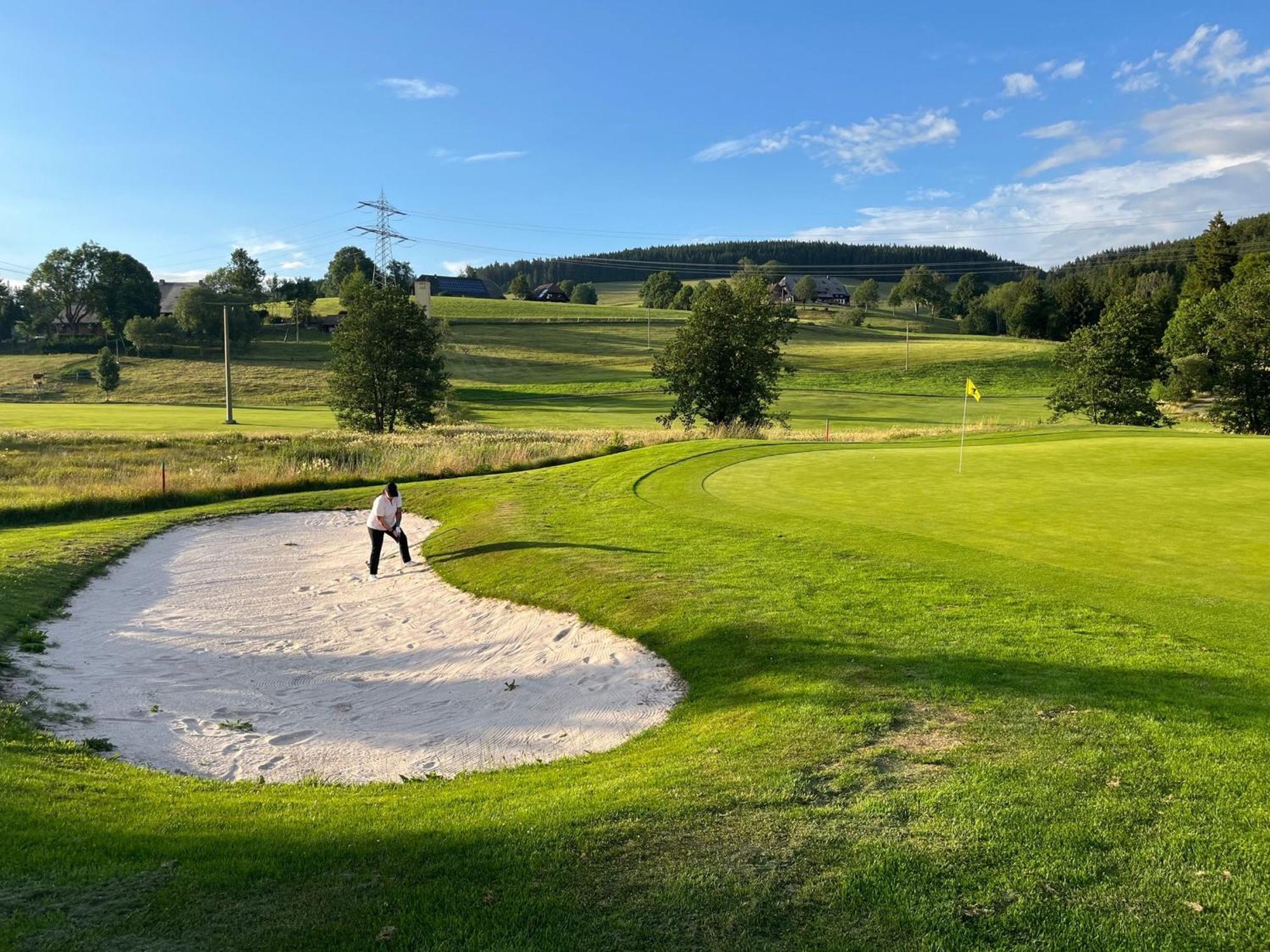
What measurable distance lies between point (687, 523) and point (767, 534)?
1.83 m

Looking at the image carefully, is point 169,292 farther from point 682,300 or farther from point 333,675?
point 333,675

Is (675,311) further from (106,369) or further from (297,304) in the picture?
(106,369)

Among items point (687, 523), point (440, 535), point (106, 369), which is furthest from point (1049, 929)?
point (106, 369)

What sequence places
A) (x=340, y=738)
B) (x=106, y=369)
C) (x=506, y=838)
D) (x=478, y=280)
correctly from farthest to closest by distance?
(x=478, y=280)
(x=106, y=369)
(x=340, y=738)
(x=506, y=838)

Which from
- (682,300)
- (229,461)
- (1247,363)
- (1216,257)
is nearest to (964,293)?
(682,300)

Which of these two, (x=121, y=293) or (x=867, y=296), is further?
(x=867, y=296)

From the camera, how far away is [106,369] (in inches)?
2793

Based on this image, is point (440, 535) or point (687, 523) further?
point (440, 535)

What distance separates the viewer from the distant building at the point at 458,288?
538 ft

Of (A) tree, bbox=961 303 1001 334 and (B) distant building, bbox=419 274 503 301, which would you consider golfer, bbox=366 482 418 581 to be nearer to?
(A) tree, bbox=961 303 1001 334

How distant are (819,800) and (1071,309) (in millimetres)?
136527

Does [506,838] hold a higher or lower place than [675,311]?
lower

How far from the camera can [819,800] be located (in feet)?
17.1

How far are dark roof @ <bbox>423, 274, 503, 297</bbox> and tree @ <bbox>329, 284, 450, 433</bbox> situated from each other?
122m
